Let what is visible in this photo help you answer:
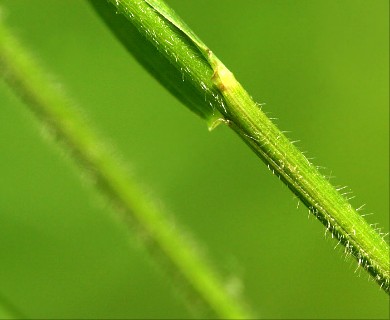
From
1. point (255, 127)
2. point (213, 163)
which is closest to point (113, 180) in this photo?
point (255, 127)

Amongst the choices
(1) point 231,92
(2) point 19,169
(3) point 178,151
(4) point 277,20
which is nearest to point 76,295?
(2) point 19,169

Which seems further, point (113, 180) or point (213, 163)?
point (213, 163)

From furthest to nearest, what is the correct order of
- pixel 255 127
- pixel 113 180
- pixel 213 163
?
pixel 213 163 < pixel 113 180 < pixel 255 127

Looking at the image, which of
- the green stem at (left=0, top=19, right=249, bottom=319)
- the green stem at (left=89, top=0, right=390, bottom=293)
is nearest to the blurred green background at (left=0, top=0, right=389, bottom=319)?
the green stem at (left=0, top=19, right=249, bottom=319)

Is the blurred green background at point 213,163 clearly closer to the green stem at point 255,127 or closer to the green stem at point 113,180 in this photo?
the green stem at point 113,180

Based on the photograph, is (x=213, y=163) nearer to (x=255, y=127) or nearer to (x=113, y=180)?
(x=113, y=180)

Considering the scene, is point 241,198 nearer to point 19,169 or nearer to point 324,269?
point 324,269

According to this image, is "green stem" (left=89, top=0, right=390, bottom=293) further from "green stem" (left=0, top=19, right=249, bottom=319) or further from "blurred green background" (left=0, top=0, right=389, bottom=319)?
"blurred green background" (left=0, top=0, right=389, bottom=319)

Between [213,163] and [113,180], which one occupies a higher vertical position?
[113,180]
